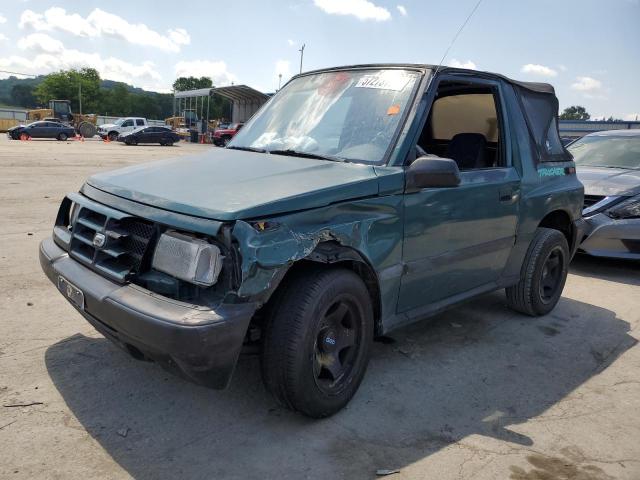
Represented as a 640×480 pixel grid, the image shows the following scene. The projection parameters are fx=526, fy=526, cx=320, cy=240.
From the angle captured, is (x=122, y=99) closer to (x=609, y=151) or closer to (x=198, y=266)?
(x=609, y=151)

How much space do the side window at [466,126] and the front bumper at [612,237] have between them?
2.20 m

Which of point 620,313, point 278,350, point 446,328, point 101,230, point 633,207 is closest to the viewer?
point 278,350

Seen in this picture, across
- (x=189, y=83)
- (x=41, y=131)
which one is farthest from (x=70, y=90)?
(x=41, y=131)

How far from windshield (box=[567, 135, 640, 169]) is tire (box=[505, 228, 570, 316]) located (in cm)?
303

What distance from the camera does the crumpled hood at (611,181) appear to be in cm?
629

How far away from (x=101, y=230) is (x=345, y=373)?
157cm

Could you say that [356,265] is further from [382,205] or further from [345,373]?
[345,373]

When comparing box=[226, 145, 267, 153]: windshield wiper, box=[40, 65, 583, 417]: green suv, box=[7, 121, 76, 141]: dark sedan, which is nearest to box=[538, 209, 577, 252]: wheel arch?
box=[40, 65, 583, 417]: green suv

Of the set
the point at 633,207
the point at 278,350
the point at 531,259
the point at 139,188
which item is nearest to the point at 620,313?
the point at 531,259

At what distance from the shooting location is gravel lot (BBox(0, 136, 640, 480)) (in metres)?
2.53

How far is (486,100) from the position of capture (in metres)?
4.49

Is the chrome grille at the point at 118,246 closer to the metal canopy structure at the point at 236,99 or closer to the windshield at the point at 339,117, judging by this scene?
the windshield at the point at 339,117

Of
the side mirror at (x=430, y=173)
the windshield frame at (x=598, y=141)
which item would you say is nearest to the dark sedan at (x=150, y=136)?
the windshield frame at (x=598, y=141)

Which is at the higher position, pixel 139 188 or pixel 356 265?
pixel 139 188
